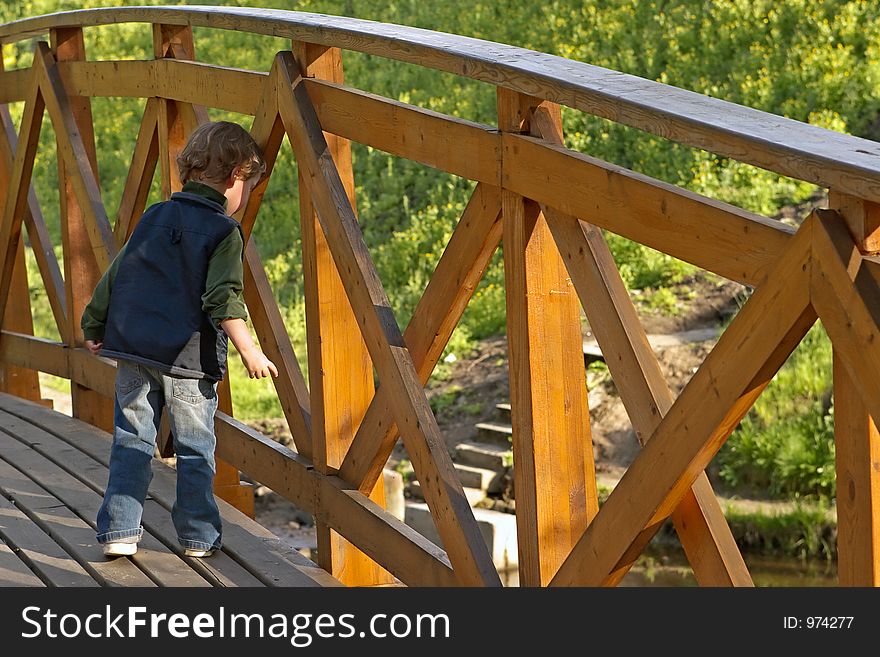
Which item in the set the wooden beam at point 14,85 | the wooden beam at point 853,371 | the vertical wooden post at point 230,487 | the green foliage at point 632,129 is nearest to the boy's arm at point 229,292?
the vertical wooden post at point 230,487

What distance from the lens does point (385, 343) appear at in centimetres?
284

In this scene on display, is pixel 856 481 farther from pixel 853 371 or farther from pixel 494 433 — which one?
pixel 494 433

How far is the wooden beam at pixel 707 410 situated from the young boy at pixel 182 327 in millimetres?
1016

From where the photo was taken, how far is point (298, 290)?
11.8 meters

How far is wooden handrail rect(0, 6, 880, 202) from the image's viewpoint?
1.73 m

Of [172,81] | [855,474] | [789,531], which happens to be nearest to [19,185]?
[172,81]

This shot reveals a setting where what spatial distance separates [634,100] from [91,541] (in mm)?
1956

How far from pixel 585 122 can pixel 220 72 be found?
28.0ft

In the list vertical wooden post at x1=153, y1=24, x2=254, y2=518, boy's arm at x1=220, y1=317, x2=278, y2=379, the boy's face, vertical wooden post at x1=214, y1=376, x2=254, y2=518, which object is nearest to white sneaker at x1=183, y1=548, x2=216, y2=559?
boy's arm at x1=220, y1=317, x2=278, y2=379

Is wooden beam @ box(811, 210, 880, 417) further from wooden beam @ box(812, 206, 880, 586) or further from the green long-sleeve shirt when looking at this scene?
the green long-sleeve shirt

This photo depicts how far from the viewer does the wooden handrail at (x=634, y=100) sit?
68.0 inches
